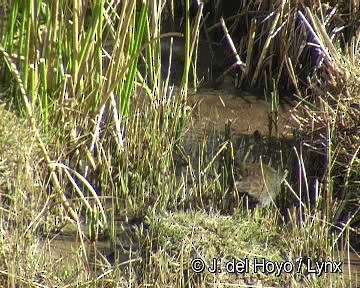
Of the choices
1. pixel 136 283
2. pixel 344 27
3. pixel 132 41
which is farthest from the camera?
pixel 344 27

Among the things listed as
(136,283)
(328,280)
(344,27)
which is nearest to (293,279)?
(328,280)

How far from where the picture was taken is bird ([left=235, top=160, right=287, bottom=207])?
3.80m

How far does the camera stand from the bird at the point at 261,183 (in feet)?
12.5

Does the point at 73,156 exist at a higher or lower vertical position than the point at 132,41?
lower

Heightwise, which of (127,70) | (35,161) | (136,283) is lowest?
(136,283)

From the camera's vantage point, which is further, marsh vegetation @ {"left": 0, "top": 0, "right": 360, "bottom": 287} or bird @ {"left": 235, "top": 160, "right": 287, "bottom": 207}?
bird @ {"left": 235, "top": 160, "right": 287, "bottom": 207}

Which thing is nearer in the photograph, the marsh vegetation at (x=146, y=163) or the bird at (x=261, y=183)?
the marsh vegetation at (x=146, y=163)

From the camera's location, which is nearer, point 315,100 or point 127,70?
point 127,70

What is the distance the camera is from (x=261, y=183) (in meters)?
3.86

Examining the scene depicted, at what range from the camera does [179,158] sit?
4.04 metres

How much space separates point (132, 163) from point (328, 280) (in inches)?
40.3

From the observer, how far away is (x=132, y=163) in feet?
12.6

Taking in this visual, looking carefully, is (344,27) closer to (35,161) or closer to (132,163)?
(132,163)

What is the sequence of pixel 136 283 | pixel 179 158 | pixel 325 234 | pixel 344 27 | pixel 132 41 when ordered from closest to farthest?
pixel 136 283, pixel 325 234, pixel 132 41, pixel 179 158, pixel 344 27
